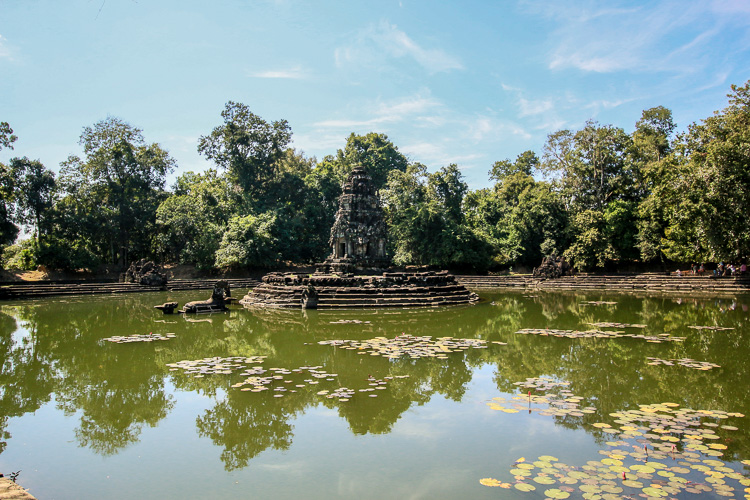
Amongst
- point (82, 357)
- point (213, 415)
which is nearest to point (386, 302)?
point (82, 357)

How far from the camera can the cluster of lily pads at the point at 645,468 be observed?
3439 mm

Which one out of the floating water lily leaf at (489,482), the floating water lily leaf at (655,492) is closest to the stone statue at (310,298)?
the floating water lily leaf at (489,482)

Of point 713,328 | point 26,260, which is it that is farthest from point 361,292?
point 26,260

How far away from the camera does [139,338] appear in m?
10.1

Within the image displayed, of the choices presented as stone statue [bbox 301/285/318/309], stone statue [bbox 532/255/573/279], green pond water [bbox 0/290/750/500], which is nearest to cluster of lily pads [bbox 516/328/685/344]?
green pond water [bbox 0/290/750/500]

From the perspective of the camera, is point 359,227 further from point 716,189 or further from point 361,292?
point 716,189

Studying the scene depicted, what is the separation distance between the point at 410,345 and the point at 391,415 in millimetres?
3781

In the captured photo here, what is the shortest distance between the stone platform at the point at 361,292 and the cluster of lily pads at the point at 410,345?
630 cm

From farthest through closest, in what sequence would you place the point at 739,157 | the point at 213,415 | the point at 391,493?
1. the point at 739,157
2. the point at 213,415
3. the point at 391,493

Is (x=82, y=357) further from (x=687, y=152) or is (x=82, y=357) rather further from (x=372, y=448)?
(x=687, y=152)

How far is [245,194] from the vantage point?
3478cm

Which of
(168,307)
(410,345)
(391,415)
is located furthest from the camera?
(168,307)

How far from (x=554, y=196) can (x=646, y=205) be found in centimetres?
620

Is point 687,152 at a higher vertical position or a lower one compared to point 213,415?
higher
